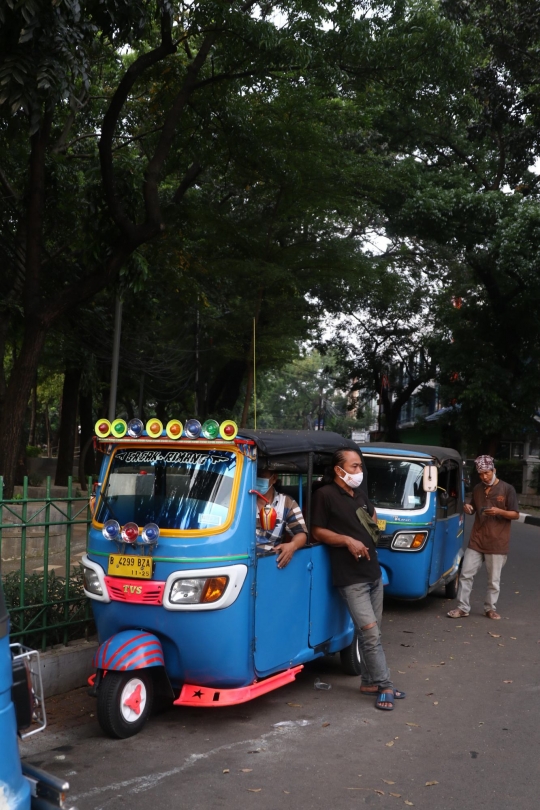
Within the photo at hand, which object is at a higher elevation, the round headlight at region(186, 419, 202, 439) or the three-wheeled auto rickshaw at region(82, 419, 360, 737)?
the round headlight at region(186, 419, 202, 439)

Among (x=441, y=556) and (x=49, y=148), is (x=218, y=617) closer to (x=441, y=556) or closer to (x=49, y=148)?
(x=441, y=556)

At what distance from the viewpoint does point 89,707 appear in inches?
230

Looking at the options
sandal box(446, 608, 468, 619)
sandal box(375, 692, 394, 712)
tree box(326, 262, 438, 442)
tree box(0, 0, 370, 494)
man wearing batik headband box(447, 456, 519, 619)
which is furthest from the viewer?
tree box(326, 262, 438, 442)

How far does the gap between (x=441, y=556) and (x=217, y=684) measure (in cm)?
497

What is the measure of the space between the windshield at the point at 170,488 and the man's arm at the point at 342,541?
102cm

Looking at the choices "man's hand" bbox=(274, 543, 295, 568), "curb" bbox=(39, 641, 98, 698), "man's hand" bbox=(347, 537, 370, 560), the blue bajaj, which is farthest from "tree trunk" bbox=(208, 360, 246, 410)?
"man's hand" bbox=(274, 543, 295, 568)

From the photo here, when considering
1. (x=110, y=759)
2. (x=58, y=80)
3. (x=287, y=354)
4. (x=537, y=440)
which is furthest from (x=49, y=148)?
(x=537, y=440)

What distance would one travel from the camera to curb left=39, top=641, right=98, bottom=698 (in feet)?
19.5

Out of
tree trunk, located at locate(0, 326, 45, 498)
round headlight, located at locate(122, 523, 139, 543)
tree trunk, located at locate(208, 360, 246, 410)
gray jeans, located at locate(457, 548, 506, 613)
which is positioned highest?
tree trunk, located at locate(208, 360, 246, 410)

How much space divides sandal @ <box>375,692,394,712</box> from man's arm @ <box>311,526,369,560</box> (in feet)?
3.20

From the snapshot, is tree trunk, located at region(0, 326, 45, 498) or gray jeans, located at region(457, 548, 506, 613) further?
tree trunk, located at region(0, 326, 45, 498)

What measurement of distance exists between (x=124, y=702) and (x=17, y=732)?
248cm

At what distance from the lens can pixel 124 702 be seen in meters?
5.08

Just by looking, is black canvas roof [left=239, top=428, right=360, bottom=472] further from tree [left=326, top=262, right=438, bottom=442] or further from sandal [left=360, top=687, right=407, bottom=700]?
tree [left=326, top=262, right=438, bottom=442]
